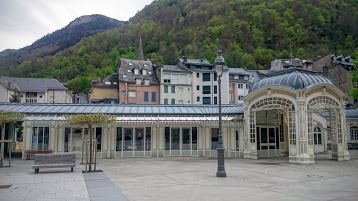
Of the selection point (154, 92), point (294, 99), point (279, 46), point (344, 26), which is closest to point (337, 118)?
point (294, 99)

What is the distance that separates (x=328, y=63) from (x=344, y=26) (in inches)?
1730

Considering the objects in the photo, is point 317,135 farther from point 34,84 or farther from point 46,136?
point 34,84

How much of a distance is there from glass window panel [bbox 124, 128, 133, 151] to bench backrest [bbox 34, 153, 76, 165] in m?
8.56

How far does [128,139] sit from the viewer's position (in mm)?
22984

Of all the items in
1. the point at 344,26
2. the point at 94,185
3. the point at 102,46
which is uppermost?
the point at 344,26

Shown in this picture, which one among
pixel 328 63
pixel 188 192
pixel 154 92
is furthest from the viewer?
pixel 328 63

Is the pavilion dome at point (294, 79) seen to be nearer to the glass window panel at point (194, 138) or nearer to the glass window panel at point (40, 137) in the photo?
the glass window panel at point (194, 138)

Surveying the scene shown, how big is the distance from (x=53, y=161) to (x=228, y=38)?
86.2 metres

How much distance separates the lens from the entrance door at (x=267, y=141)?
23.0 metres

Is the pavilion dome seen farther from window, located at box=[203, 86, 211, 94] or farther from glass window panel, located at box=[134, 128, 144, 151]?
window, located at box=[203, 86, 211, 94]

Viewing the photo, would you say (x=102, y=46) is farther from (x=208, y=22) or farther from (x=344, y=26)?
(x=344, y=26)

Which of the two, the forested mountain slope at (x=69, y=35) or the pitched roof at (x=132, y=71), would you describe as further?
the forested mountain slope at (x=69, y=35)

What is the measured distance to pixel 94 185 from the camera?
34.6 feet

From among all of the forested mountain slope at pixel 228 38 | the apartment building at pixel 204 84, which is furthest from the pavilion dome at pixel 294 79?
the forested mountain slope at pixel 228 38
